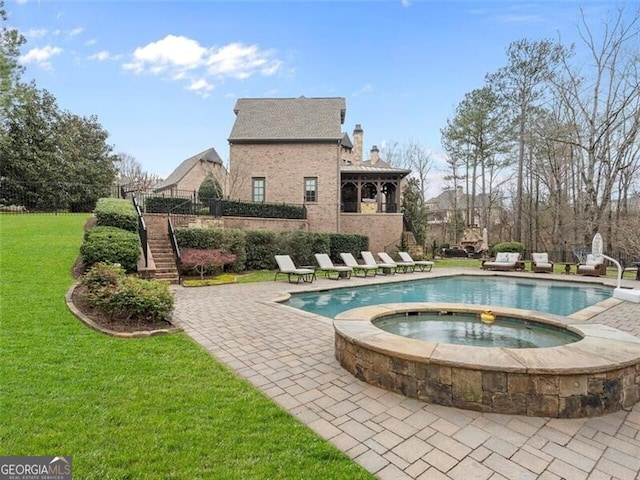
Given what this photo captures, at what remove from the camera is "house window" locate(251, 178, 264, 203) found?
21.8 m

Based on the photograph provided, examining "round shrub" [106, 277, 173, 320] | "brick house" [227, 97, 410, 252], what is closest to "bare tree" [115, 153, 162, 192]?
"brick house" [227, 97, 410, 252]

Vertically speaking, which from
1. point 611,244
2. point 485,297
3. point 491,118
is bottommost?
point 485,297

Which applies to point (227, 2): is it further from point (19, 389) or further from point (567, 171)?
point (567, 171)

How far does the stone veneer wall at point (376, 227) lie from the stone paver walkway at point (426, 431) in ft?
57.6

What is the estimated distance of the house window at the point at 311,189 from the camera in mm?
21562

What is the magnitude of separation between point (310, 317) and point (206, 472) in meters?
4.85

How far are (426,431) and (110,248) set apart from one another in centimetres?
938

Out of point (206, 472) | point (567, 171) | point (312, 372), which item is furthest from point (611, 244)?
point (206, 472)

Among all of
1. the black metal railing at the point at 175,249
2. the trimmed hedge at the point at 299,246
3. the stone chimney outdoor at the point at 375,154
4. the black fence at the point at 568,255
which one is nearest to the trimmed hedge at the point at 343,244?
the trimmed hedge at the point at 299,246

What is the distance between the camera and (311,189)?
21.6 m

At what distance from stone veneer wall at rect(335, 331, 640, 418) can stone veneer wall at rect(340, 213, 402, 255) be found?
1875cm

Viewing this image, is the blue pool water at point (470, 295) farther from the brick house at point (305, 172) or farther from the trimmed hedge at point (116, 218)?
the brick house at point (305, 172)

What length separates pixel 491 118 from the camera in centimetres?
2580

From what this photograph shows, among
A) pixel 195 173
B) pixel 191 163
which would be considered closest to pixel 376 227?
pixel 195 173
